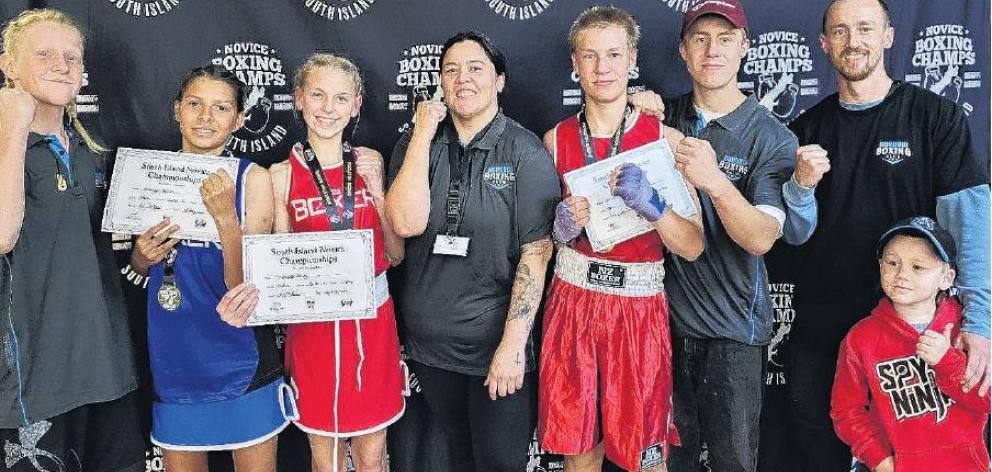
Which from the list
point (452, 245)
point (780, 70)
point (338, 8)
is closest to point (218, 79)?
point (338, 8)

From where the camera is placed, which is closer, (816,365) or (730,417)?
(730,417)

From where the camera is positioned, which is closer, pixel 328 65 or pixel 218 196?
pixel 218 196

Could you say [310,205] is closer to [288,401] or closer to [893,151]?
[288,401]

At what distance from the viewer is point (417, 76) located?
120 inches

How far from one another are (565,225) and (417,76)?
1.09 meters

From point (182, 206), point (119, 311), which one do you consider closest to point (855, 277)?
point (182, 206)

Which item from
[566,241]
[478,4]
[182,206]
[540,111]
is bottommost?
[566,241]

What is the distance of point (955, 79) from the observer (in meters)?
3.04

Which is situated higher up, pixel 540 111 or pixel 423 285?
pixel 540 111

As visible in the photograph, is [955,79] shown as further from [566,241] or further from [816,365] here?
[566,241]

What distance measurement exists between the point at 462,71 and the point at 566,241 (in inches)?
26.0

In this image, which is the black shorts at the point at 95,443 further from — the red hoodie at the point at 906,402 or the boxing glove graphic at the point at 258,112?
the red hoodie at the point at 906,402

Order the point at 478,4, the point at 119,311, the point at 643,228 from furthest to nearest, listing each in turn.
Answer: the point at 478,4 < the point at 119,311 < the point at 643,228

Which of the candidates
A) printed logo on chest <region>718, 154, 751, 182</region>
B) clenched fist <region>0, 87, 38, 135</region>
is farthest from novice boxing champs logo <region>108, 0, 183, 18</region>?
printed logo on chest <region>718, 154, 751, 182</region>
